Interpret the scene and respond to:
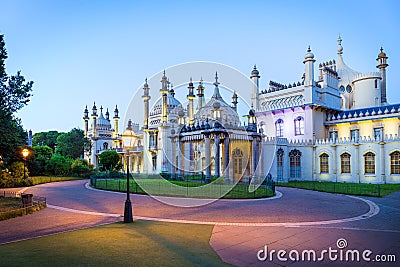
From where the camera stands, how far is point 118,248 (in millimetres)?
7465

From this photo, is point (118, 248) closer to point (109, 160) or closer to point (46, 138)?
point (109, 160)

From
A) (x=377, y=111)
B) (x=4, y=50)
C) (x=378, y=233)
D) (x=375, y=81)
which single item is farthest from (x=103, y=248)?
(x=375, y=81)

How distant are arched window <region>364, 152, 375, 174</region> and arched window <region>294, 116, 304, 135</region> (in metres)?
8.66

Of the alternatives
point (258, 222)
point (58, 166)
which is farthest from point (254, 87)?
point (258, 222)

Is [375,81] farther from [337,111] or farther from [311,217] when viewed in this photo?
[311,217]

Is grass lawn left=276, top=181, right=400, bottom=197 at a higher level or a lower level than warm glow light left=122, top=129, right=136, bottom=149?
lower

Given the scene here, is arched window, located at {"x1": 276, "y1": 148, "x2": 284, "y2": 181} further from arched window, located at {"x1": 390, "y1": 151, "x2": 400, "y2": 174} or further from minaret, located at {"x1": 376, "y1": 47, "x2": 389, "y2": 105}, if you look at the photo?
minaret, located at {"x1": 376, "y1": 47, "x2": 389, "y2": 105}

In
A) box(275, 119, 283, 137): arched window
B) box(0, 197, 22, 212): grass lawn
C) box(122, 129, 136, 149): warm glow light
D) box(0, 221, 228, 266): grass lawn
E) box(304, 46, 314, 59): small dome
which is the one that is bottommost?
box(0, 197, 22, 212): grass lawn

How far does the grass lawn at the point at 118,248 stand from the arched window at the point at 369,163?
28.9 m

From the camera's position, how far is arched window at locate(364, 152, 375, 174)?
31.4 m

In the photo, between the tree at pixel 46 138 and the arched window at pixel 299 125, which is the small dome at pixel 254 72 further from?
the tree at pixel 46 138

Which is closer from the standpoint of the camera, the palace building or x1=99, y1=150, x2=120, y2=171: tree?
the palace building

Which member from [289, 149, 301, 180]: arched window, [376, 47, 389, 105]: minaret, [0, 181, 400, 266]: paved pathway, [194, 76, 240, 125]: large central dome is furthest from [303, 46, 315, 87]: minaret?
[0, 181, 400, 266]: paved pathway

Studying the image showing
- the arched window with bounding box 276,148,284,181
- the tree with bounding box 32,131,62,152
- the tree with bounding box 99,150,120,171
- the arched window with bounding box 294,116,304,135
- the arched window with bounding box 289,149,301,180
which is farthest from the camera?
the tree with bounding box 32,131,62,152
